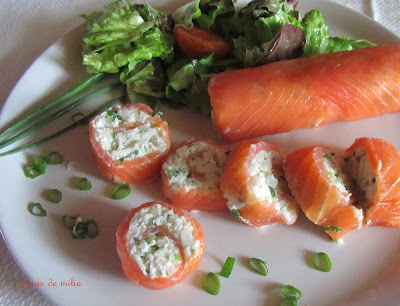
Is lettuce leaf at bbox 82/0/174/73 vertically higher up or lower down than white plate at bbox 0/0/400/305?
higher up

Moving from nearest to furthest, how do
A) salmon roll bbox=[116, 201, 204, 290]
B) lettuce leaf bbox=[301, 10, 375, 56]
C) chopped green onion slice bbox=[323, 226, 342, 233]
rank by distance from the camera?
salmon roll bbox=[116, 201, 204, 290] → chopped green onion slice bbox=[323, 226, 342, 233] → lettuce leaf bbox=[301, 10, 375, 56]

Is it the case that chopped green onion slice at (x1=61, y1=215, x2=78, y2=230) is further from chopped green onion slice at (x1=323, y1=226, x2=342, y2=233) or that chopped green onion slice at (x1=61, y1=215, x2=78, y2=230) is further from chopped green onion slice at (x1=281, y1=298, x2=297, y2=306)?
chopped green onion slice at (x1=323, y1=226, x2=342, y2=233)

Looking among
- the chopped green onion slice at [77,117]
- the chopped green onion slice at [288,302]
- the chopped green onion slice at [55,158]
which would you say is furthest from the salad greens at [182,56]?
the chopped green onion slice at [288,302]

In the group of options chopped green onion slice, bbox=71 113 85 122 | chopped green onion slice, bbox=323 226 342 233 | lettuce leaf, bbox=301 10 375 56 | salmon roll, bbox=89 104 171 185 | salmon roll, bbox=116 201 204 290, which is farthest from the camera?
lettuce leaf, bbox=301 10 375 56

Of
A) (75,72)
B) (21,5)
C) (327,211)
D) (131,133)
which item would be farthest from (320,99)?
(21,5)

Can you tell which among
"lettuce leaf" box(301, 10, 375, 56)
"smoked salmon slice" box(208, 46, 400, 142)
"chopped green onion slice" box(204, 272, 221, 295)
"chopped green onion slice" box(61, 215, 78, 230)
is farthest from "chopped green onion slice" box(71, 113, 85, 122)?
"lettuce leaf" box(301, 10, 375, 56)

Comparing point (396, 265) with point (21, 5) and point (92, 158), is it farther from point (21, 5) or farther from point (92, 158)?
point (21, 5)

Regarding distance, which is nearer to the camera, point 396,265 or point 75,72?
point 396,265
